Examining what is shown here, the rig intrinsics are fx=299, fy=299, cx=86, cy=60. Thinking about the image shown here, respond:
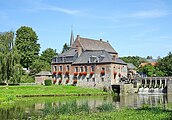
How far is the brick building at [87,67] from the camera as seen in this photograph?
2007 inches

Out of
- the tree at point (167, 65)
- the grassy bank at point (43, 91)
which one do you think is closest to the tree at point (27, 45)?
the grassy bank at point (43, 91)

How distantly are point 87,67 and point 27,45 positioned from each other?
1666 cm

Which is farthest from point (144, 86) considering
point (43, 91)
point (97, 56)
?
point (43, 91)

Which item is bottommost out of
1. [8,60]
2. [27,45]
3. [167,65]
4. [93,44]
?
[8,60]

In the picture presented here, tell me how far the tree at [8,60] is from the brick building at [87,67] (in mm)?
13793

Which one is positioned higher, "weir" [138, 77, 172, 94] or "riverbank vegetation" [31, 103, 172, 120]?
"weir" [138, 77, 172, 94]

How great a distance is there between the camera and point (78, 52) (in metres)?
55.8

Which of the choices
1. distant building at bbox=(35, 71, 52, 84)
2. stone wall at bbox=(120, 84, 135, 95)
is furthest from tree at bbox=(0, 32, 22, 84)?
stone wall at bbox=(120, 84, 135, 95)

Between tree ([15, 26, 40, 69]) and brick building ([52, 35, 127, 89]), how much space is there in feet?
24.4

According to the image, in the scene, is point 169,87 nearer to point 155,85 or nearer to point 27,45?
point 155,85

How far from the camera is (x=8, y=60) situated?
42406 mm

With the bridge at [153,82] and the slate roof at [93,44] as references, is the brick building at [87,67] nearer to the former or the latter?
the slate roof at [93,44]

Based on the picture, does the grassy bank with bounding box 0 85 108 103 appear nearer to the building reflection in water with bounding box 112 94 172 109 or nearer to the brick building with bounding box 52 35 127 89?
the brick building with bounding box 52 35 127 89

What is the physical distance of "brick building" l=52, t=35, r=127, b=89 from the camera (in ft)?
167
